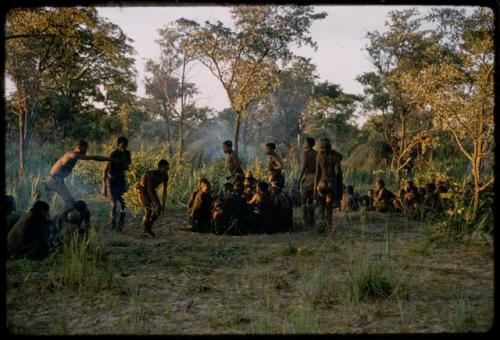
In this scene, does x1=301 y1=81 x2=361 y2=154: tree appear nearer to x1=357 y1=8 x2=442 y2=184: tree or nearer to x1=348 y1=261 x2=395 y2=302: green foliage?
x1=357 y1=8 x2=442 y2=184: tree

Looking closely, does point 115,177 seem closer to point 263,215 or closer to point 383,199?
point 263,215

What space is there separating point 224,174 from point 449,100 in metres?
5.78

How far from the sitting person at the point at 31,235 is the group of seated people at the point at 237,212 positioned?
278 centimetres

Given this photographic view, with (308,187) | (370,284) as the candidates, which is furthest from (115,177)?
(370,284)

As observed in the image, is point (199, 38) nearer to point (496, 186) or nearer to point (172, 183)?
point (172, 183)

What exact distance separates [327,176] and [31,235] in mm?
4521

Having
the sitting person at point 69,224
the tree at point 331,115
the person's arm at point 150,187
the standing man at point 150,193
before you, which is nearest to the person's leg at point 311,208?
the standing man at point 150,193

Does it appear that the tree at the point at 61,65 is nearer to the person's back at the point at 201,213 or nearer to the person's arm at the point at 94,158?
the person's arm at the point at 94,158

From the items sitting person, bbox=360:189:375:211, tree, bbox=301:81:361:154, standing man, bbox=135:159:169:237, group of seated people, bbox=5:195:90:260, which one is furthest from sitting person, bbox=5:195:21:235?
tree, bbox=301:81:361:154

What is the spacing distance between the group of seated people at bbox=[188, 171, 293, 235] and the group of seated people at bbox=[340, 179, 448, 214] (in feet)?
6.44

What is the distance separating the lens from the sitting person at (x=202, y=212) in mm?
7906

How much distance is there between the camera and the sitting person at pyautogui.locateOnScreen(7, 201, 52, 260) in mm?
5422

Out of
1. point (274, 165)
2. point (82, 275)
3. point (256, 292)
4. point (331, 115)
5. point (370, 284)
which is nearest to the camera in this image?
point (370, 284)

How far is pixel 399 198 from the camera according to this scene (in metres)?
10.1
